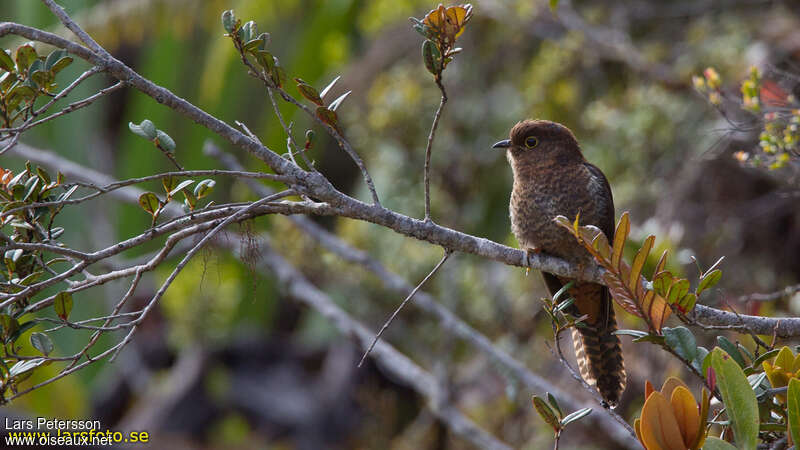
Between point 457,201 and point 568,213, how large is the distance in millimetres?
2498

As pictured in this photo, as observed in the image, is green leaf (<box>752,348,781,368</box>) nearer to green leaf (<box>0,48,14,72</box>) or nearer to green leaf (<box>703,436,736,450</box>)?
green leaf (<box>703,436,736,450</box>)

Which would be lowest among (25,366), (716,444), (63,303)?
(716,444)

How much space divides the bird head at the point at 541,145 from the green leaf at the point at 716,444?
76.1 inches

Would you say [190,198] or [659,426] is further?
[190,198]

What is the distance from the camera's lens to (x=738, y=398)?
185 centimetres

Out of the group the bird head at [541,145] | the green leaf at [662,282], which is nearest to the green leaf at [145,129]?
the green leaf at [662,282]

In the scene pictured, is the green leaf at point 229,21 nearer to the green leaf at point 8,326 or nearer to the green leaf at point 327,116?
the green leaf at point 327,116

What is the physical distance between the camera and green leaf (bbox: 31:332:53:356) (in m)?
2.17

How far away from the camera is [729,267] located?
5.52 metres

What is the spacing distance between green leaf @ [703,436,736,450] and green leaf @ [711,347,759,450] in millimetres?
48

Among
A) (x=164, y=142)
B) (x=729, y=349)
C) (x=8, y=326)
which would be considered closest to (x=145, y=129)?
(x=164, y=142)

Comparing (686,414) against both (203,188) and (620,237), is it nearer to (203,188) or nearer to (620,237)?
(620,237)

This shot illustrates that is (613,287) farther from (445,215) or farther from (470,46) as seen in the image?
(470,46)

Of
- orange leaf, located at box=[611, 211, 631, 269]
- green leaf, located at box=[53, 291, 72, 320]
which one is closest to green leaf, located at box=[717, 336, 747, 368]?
orange leaf, located at box=[611, 211, 631, 269]
